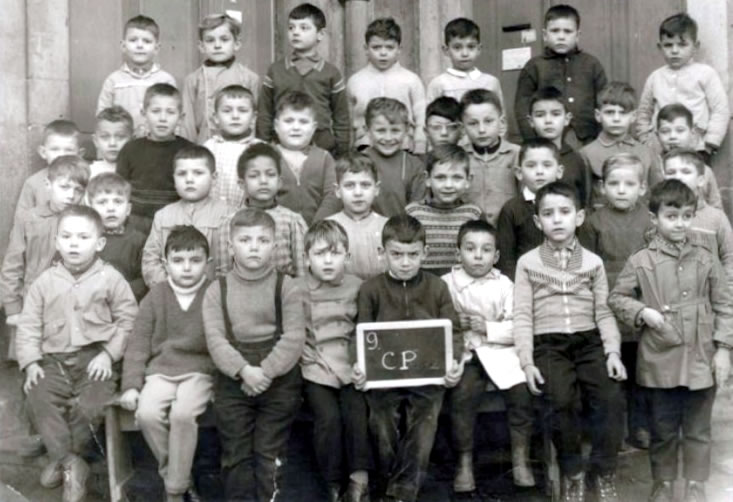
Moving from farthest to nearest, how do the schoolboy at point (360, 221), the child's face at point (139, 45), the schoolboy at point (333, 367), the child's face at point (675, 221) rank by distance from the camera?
1. the child's face at point (139, 45)
2. the schoolboy at point (360, 221)
3. the child's face at point (675, 221)
4. the schoolboy at point (333, 367)

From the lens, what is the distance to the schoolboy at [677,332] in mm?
4797

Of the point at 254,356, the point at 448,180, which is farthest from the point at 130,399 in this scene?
the point at 448,180

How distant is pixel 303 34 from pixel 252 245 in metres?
2.29

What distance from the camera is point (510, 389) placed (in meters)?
4.86

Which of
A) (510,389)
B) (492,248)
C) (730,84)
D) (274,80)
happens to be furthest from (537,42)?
(510,389)

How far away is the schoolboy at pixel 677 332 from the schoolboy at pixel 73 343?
246cm

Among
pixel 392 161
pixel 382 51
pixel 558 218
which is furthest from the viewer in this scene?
pixel 382 51

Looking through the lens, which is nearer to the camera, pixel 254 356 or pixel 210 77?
pixel 254 356

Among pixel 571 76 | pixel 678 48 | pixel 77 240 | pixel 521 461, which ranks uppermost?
pixel 678 48

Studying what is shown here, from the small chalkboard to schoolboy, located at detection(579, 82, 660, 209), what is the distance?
1.91 metres

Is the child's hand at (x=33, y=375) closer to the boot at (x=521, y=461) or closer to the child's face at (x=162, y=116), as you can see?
the child's face at (x=162, y=116)

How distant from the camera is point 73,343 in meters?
4.86

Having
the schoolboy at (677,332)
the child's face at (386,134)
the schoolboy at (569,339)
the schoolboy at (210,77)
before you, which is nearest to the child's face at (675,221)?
the schoolboy at (677,332)

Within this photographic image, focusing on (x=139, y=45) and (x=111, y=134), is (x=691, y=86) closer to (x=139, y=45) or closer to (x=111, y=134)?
(x=139, y=45)
